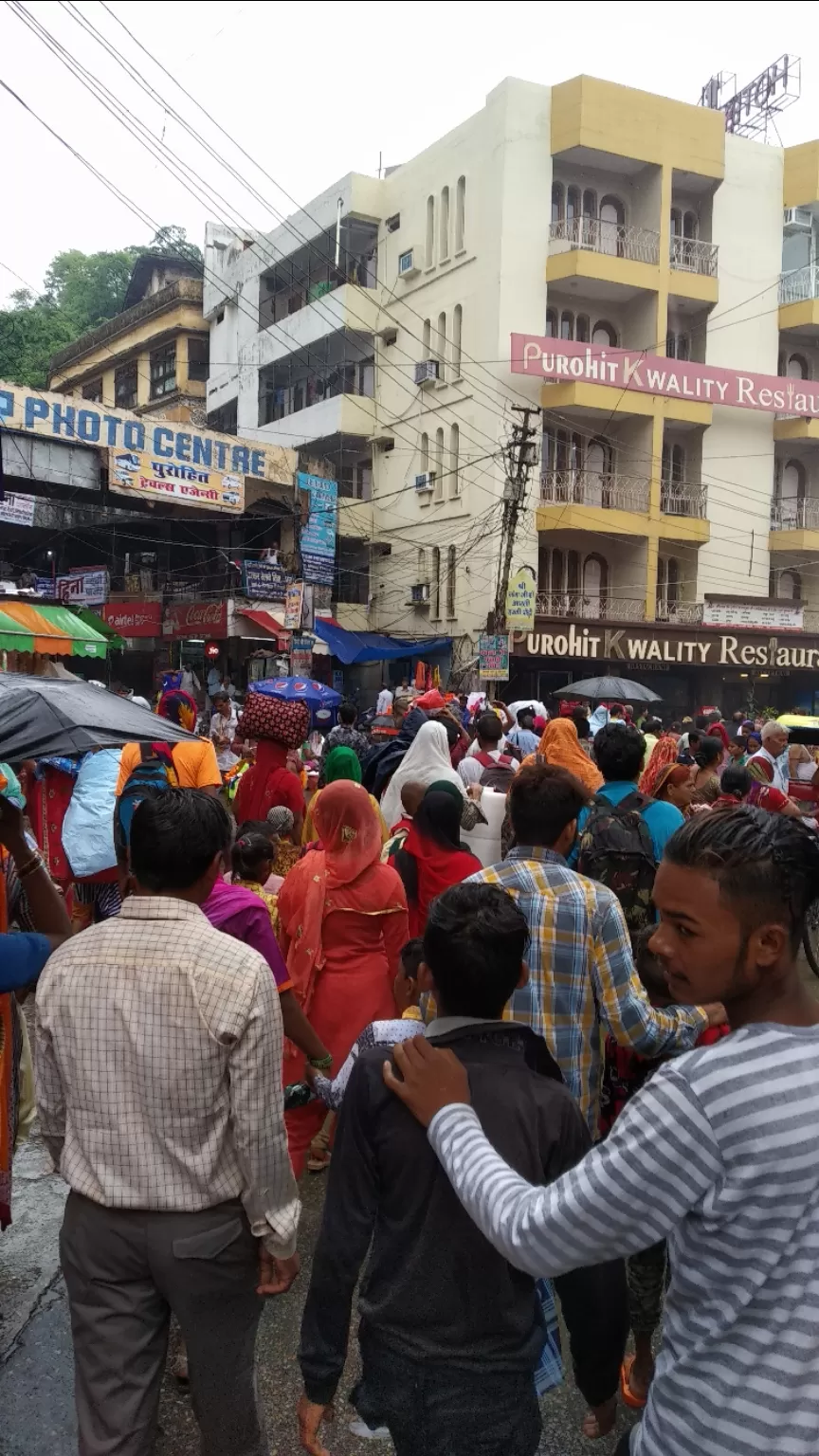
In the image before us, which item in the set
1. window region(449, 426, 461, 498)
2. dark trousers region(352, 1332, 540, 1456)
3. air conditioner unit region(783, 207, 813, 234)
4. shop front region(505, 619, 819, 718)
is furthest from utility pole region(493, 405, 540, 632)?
dark trousers region(352, 1332, 540, 1456)

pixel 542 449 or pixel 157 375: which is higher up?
pixel 157 375

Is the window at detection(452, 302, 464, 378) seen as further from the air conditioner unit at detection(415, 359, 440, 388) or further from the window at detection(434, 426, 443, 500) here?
the window at detection(434, 426, 443, 500)

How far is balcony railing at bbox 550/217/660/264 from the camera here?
26.6m

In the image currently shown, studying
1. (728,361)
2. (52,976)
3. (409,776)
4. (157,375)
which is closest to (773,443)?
(728,361)

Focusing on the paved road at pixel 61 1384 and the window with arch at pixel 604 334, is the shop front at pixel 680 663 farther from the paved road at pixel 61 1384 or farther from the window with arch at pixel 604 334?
the paved road at pixel 61 1384

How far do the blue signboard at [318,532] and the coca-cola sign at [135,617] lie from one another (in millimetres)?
4163

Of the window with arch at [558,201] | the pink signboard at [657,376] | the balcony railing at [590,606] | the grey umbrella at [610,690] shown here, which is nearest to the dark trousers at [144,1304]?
the grey umbrella at [610,690]

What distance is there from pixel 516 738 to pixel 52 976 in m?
8.88

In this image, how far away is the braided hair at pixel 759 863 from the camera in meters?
1.41

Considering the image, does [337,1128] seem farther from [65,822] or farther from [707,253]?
[707,253]

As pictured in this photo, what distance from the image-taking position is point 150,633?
2578cm

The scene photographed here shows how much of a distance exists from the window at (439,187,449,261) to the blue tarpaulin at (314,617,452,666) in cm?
1086

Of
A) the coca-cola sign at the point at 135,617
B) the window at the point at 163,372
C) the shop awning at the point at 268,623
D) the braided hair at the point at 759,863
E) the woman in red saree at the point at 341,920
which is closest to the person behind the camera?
the braided hair at the point at 759,863

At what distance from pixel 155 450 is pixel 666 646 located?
13.7 m
